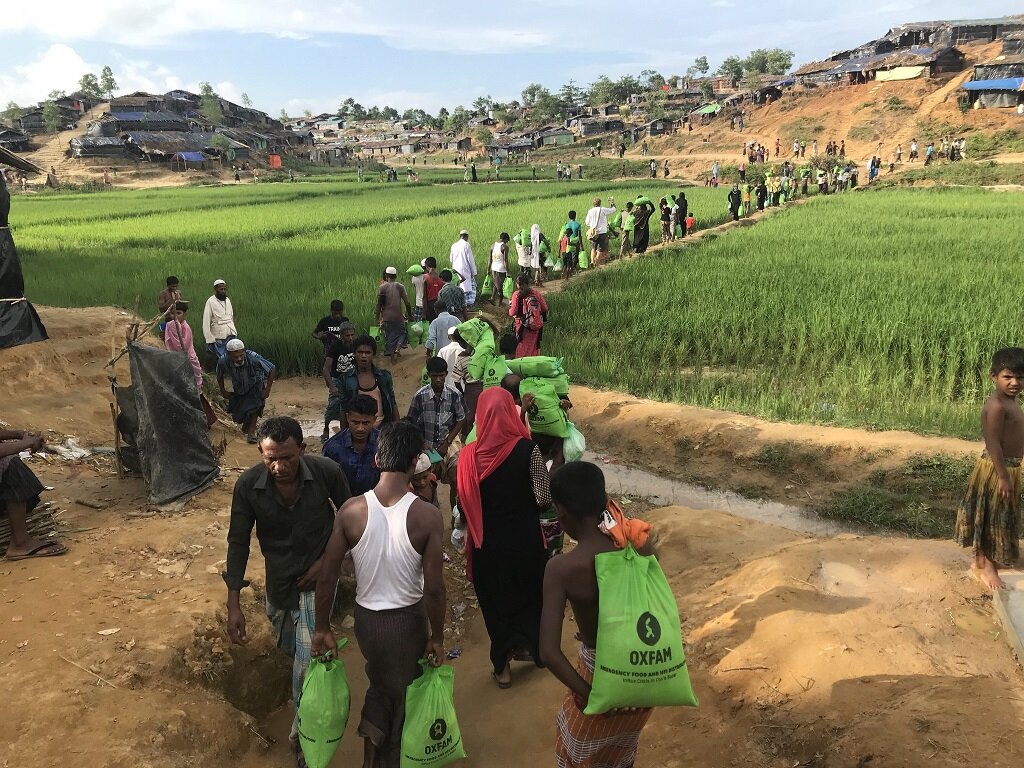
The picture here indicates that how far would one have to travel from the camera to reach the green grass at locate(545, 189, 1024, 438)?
751cm

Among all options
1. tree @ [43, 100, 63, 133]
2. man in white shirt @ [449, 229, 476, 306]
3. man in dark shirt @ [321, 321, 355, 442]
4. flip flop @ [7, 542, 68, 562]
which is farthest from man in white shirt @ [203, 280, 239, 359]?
tree @ [43, 100, 63, 133]

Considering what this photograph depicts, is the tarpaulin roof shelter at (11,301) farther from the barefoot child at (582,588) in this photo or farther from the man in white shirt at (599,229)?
the man in white shirt at (599,229)

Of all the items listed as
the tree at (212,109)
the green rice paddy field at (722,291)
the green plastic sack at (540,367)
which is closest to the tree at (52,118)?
the tree at (212,109)

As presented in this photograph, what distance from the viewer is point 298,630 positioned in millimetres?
3055

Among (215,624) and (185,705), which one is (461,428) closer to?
(215,624)

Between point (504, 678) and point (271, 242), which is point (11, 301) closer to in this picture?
point (504, 678)

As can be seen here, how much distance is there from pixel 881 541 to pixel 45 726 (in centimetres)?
450

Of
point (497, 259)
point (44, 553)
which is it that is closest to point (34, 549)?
point (44, 553)

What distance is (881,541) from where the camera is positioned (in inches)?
174

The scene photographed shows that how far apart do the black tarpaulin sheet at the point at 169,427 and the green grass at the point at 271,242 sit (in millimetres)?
4134

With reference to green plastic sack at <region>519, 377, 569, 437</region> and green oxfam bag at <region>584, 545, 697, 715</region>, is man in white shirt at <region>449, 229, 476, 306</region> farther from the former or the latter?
green oxfam bag at <region>584, 545, 697, 715</region>

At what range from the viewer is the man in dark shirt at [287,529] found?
291 centimetres

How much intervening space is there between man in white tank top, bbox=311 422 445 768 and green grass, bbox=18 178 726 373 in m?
7.35

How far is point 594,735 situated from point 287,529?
1.52 m
